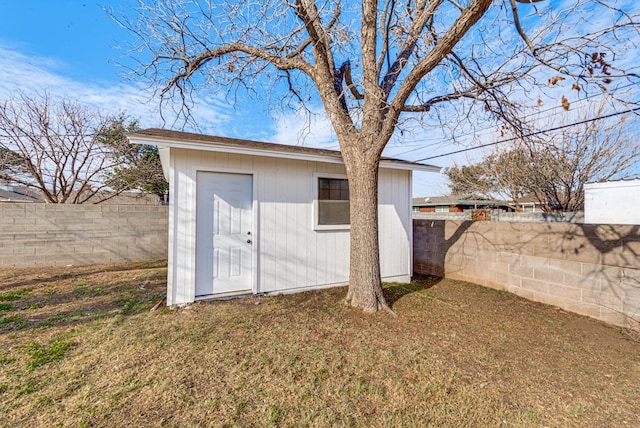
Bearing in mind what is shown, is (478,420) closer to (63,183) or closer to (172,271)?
(172,271)

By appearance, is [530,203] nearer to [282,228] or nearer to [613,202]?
[613,202]

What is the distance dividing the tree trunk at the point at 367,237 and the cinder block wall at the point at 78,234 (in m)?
6.26

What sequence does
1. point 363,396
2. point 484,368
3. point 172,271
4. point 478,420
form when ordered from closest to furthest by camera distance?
point 478,420 → point 363,396 → point 484,368 → point 172,271

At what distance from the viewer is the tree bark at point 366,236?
3.71 meters

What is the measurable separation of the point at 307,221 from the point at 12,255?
6.87 m

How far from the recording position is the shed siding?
3990mm

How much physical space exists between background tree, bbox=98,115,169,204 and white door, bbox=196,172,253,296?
22.3 ft

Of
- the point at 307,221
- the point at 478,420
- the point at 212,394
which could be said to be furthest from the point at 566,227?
the point at 212,394

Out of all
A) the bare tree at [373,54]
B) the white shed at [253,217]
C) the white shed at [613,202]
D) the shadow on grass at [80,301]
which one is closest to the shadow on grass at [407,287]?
the white shed at [253,217]

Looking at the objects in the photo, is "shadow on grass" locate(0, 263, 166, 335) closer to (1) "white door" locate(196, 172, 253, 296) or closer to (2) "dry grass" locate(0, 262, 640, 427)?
(2) "dry grass" locate(0, 262, 640, 427)

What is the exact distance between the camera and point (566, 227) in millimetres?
3992

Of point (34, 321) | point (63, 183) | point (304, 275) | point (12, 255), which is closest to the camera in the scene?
point (34, 321)

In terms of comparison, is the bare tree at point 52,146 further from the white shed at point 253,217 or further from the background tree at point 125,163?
the white shed at point 253,217

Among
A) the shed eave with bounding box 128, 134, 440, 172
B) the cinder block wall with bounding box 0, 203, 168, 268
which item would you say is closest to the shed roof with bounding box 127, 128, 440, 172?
the shed eave with bounding box 128, 134, 440, 172
